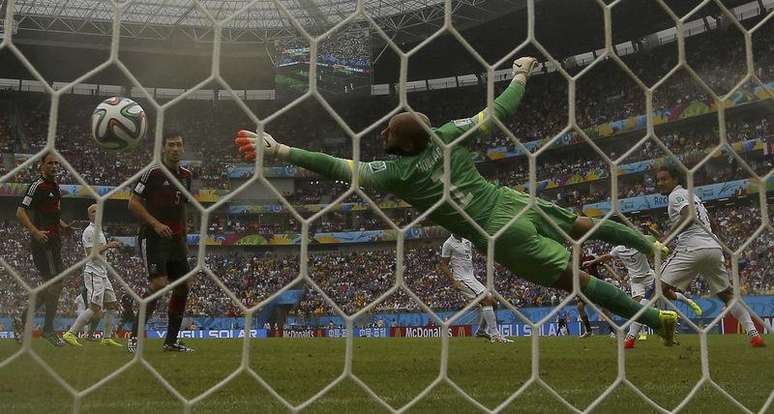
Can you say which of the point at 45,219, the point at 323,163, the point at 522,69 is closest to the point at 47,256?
the point at 45,219

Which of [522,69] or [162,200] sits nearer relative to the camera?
[522,69]

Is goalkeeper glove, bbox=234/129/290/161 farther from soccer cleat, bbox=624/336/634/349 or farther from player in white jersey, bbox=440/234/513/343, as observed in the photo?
player in white jersey, bbox=440/234/513/343

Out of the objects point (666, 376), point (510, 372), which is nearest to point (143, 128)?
point (510, 372)

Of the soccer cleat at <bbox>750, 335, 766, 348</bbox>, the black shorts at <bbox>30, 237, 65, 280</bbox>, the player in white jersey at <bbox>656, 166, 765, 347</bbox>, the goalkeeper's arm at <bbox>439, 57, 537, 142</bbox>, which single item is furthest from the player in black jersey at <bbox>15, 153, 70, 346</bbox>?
the soccer cleat at <bbox>750, 335, 766, 348</bbox>

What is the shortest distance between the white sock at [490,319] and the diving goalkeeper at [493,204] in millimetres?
5151

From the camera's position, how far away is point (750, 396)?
3.13 m

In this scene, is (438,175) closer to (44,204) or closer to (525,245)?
(525,245)

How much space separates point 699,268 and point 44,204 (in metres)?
5.32

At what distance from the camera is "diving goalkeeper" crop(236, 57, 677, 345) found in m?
3.11

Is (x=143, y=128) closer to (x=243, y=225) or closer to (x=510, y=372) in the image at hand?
(x=510, y=372)

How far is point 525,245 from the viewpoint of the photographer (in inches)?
127

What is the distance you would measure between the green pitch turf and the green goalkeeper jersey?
2.70 feet

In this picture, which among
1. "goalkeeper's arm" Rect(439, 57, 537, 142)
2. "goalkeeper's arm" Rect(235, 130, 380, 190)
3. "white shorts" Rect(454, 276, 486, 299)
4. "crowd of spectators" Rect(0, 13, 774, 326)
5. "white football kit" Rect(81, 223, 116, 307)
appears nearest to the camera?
A: "goalkeeper's arm" Rect(235, 130, 380, 190)

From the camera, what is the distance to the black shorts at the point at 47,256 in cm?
562
